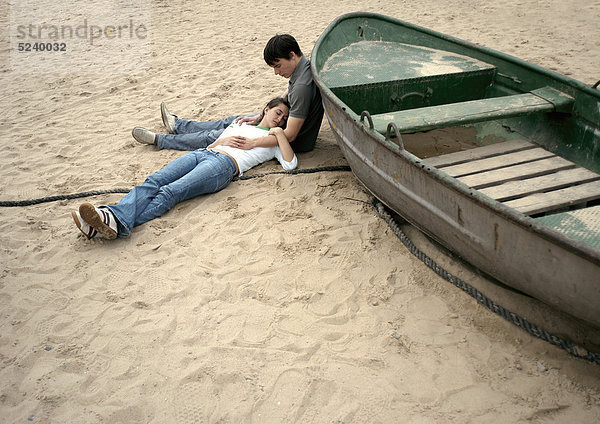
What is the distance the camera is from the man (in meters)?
3.96

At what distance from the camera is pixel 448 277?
3.01m

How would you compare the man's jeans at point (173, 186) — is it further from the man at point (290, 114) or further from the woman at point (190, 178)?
the man at point (290, 114)

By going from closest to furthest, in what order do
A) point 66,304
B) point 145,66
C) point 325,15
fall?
1. point 66,304
2. point 145,66
3. point 325,15

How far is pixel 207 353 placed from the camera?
272cm

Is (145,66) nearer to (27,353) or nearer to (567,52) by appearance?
(27,353)

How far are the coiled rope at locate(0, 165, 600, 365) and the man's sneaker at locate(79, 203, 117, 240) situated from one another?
2.39 ft

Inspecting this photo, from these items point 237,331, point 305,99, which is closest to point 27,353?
point 237,331

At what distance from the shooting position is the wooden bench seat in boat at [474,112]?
329 centimetres

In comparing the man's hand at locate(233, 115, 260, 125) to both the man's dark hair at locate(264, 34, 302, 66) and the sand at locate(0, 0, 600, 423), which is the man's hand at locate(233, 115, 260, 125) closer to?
the sand at locate(0, 0, 600, 423)

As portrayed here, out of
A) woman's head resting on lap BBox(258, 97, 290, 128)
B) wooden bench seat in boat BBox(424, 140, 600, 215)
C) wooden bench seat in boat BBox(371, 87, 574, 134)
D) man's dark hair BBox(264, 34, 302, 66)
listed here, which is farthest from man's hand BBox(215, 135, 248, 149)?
wooden bench seat in boat BBox(424, 140, 600, 215)

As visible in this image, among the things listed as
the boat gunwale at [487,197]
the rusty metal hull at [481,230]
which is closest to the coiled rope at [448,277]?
the rusty metal hull at [481,230]

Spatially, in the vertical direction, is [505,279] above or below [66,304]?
above

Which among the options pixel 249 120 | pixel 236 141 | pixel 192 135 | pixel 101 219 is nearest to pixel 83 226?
pixel 101 219

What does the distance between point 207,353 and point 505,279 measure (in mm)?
1744
